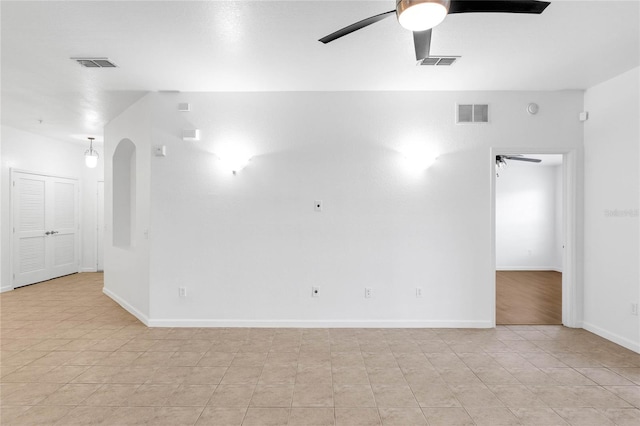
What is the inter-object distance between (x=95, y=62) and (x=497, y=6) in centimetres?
345

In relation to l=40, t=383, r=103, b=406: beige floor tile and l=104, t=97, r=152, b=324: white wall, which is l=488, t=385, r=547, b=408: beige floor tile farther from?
l=104, t=97, r=152, b=324: white wall

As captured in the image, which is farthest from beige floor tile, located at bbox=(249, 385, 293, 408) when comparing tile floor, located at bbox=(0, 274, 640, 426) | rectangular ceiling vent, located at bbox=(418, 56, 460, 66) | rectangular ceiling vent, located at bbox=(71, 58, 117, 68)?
rectangular ceiling vent, located at bbox=(71, 58, 117, 68)

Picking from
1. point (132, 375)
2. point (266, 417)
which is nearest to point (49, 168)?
point (132, 375)

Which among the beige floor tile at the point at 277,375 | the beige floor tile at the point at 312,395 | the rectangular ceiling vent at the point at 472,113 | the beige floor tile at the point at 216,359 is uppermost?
the rectangular ceiling vent at the point at 472,113

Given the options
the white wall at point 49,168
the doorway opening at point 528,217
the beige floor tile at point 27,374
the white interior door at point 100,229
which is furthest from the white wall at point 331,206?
the white interior door at point 100,229

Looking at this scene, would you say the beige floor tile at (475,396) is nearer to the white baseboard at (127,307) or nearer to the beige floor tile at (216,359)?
the beige floor tile at (216,359)

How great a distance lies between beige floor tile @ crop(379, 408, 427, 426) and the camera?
2.29 metres

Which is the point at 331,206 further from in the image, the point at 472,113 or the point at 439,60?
the point at 472,113

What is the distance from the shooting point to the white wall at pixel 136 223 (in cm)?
432

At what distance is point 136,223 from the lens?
15.5 ft

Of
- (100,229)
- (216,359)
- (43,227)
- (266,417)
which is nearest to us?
(266,417)

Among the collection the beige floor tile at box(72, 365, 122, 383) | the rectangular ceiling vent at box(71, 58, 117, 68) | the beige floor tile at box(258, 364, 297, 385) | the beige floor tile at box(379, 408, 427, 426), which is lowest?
the beige floor tile at box(379, 408, 427, 426)

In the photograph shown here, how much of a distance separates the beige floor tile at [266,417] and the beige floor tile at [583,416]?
1889 mm

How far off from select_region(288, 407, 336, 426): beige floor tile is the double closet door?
247 inches
